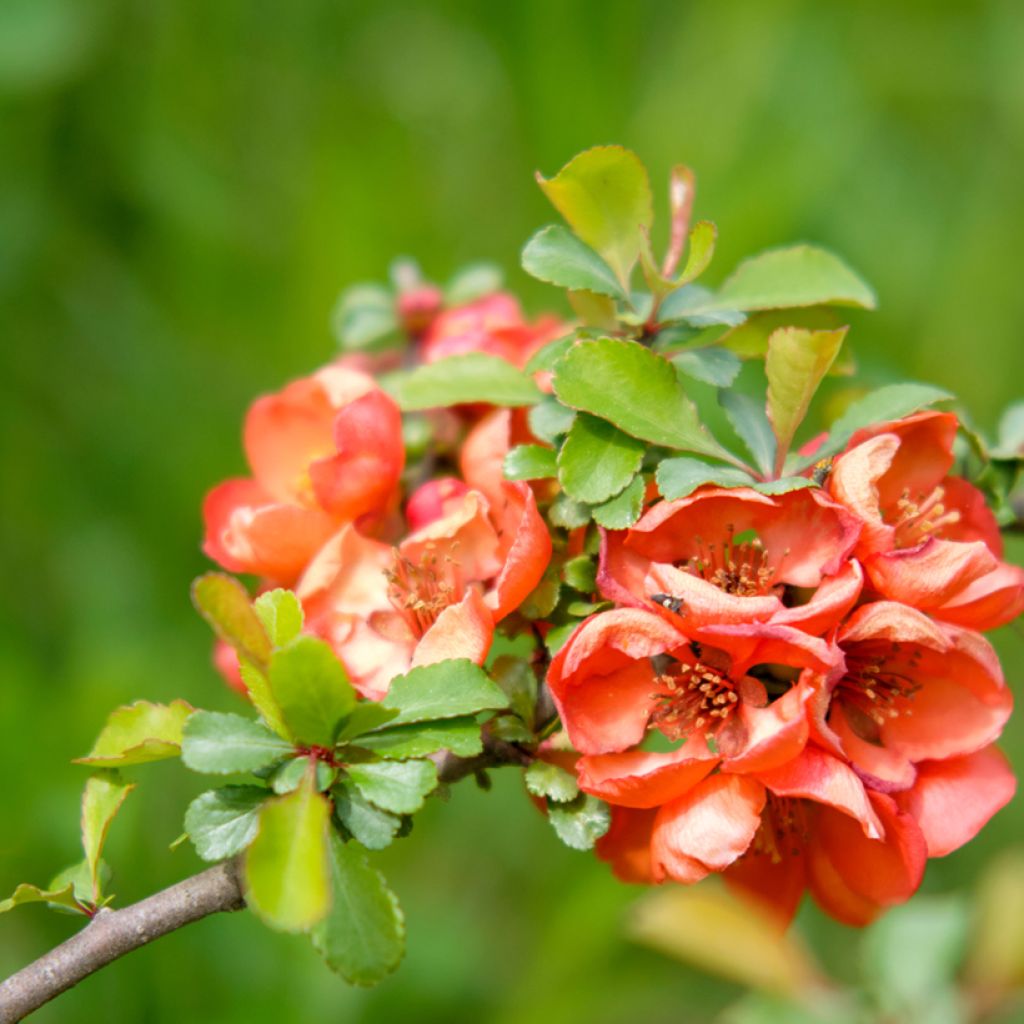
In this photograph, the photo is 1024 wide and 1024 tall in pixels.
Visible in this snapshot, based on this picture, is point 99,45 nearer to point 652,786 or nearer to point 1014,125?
point 1014,125

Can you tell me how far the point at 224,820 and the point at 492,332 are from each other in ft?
1.73

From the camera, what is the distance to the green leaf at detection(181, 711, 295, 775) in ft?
2.44

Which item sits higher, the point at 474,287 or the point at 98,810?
the point at 474,287

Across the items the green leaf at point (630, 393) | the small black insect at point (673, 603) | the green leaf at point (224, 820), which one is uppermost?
the green leaf at point (630, 393)

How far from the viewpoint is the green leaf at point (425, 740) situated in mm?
769

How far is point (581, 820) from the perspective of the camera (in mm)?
826

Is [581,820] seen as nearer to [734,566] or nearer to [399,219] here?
[734,566]

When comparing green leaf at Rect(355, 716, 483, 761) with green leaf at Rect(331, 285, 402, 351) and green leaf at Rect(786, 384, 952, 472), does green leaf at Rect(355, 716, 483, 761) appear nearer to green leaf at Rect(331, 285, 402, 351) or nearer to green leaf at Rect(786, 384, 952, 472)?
green leaf at Rect(786, 384, 952, 472)

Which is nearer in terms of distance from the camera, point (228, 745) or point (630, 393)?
point (228, 745)

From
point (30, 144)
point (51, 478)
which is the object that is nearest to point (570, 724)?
point (51, 478)

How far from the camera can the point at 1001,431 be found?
108 cm

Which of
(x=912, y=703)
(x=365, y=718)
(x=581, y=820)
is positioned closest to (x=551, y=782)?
(x=581, y=820)

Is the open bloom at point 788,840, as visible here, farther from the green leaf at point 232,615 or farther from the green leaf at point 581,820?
the green leaf at point 232,615

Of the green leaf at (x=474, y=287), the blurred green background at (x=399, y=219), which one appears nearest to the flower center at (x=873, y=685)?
the green leaf at (x=474, y=287)
